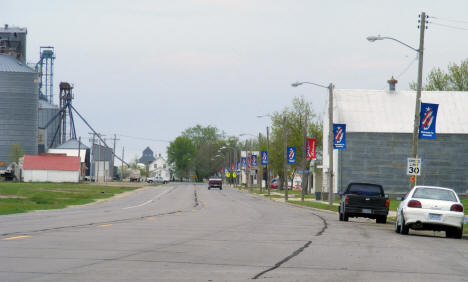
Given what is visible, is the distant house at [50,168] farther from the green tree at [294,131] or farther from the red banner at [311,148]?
the red banner at [311,148]

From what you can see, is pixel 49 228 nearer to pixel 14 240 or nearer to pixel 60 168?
pixel 14 240

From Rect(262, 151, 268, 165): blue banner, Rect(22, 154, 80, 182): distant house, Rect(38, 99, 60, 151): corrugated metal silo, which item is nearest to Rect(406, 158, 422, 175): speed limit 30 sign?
Rect(262, 151, 268, 165): blue banner

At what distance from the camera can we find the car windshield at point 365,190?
32375 millimetres

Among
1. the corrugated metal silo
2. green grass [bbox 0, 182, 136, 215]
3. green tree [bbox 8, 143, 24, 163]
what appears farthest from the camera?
the corrugated metal silo

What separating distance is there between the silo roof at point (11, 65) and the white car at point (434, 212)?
403 feet

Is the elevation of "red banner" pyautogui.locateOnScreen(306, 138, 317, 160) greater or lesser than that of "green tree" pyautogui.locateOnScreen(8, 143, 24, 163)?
lesser

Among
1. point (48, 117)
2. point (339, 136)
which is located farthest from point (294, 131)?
point (48, 117)

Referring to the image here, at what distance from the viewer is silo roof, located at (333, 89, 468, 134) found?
66.3 meters

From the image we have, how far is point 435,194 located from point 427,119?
10330mm

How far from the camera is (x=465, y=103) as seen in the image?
228ft

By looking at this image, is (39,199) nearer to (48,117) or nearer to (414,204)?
(414,204)

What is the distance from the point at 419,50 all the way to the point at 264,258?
21642 millimetres

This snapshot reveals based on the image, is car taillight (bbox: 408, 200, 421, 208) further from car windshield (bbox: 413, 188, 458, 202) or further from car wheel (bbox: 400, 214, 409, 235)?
car wheel (bbox: 400, 214, 409, 235)

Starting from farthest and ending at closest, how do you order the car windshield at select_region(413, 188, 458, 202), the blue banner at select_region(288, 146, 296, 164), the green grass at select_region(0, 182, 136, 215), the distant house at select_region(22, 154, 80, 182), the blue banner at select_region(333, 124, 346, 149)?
the distant house at select_region(22, 154, 80, 182), the blue banner at select_region(288, 146, 296, 164), the blue banner at select_region(333, 124, 346, 149), the green grass at select_region(0, 182, 136, 215), the car windshield at select_region(413, 188, 458, 202)
